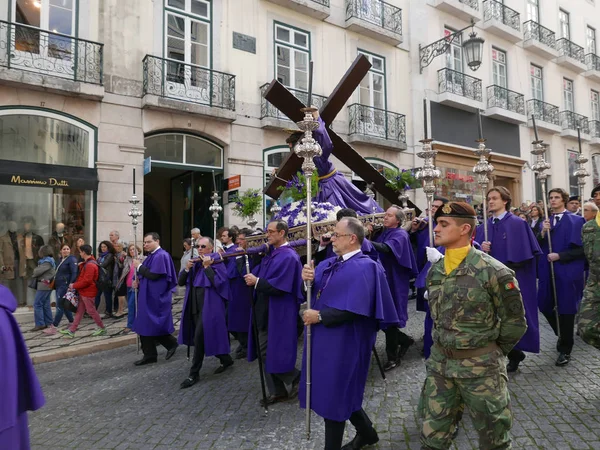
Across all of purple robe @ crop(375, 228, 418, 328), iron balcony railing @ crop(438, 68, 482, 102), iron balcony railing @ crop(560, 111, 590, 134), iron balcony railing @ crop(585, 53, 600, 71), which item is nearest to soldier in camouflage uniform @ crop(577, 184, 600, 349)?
purple robe @ crop(375, 228, 418, 328)

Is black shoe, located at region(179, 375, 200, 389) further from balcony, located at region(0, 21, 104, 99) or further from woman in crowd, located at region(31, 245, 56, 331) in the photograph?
balcony, located at region(0, 21, 104, 99)

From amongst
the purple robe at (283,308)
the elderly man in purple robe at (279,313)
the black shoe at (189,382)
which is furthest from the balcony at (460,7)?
the black shoe at (189,382)

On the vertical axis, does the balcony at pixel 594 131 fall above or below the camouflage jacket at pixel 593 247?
above

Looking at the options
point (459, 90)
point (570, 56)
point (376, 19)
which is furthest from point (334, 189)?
point (570, 56)

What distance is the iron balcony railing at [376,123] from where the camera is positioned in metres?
15.7

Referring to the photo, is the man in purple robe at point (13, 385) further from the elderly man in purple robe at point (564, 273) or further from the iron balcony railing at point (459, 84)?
the iron balcony railing at point (459, 84)

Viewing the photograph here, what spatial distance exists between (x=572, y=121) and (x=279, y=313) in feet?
76.1

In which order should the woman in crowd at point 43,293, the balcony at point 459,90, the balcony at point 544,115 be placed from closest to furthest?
the woman in crowd at point 43,293, the balcony at point 459,90, the balcony at point 544,115

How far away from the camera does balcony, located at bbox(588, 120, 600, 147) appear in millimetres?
23125

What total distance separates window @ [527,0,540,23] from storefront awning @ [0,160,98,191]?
68.3 ft

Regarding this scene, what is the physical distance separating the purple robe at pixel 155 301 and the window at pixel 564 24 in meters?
24.3

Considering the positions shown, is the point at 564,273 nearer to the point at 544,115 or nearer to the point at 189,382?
the point at 189,382

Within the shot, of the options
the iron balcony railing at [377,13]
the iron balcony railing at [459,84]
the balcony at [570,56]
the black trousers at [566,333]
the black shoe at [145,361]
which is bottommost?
the black shoe at [145,361]

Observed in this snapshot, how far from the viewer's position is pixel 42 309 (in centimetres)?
902
